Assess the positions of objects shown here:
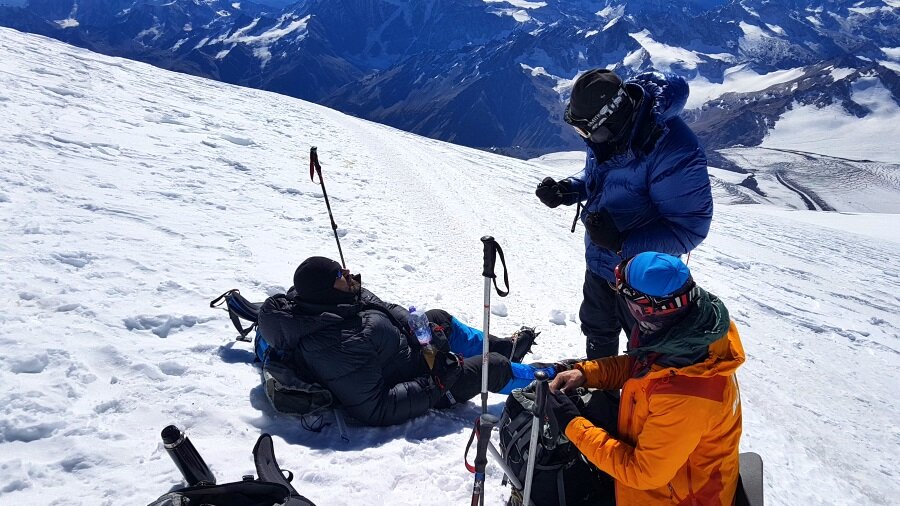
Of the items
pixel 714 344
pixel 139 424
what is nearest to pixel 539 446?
pixel 714 344

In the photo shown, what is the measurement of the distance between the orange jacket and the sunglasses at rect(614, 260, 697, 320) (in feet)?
0.93

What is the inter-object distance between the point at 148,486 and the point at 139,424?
0.71 metres

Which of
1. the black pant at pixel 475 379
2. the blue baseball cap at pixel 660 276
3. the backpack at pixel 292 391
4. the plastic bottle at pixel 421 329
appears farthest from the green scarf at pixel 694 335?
the backpack at pixel 292 391

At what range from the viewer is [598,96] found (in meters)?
3.62

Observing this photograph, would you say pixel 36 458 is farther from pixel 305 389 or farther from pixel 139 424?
pixel 305 389

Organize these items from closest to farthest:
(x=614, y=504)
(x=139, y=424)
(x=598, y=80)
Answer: (x=614, y=504), (x=598, y=80), (x=139, y=424)

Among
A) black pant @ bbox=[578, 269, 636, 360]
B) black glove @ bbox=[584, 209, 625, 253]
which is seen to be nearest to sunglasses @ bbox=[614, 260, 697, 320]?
black glove @ bbox=[584, 209, 625, 253]

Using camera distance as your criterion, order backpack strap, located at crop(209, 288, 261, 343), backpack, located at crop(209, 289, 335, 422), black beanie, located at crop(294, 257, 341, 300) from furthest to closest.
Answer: backpack strap, located at crop(209, 288, 261, 343) < black beanie, located at crop(294, 257, 341, 300) < backpack, located at crop(209, 289, 335, 422)

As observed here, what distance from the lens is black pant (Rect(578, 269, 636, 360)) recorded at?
465cm

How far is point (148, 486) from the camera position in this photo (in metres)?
3.43

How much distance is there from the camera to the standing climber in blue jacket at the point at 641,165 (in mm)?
3723

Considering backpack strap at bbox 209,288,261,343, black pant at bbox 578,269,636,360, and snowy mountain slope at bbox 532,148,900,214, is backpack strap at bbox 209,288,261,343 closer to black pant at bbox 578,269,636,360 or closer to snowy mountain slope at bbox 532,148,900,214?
black pant at bbox 578,269,636,360

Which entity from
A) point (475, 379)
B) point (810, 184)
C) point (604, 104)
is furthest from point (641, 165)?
point (810, 184)

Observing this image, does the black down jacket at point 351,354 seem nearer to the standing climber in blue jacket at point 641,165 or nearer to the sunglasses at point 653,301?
the standing climber in blue jacket at point 641,165
